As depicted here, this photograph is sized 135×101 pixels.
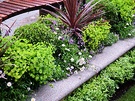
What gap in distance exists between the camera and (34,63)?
9.23 feet

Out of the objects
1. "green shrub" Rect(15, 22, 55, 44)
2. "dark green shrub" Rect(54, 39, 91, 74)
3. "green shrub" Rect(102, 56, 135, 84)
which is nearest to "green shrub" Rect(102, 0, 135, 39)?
"green shrub" Rect(102, 56, 135, 84)

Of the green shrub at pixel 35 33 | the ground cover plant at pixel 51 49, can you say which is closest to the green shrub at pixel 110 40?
the ground cover plant at pixel 51 49

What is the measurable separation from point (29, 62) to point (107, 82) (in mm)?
1113

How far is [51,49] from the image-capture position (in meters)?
3.34

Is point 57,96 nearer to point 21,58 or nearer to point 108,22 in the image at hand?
point 21,58

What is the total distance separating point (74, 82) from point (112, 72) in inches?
26.2

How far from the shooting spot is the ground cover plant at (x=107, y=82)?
3254mm

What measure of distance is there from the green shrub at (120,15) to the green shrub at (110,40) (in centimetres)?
18

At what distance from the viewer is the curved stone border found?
300 centimetres

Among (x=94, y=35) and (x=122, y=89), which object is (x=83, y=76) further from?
(x=122, y=89)

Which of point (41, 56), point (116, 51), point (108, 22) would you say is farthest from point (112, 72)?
point (41, 56)

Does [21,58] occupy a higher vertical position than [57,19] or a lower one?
lower

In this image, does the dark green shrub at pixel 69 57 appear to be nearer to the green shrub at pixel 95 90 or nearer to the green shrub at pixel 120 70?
the green shrub at pixel 95 90

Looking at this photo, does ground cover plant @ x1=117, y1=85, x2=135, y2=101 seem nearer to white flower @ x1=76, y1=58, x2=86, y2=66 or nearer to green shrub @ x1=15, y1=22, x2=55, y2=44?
white flower @ x1=76, y1=58, x2=86, y2=66
